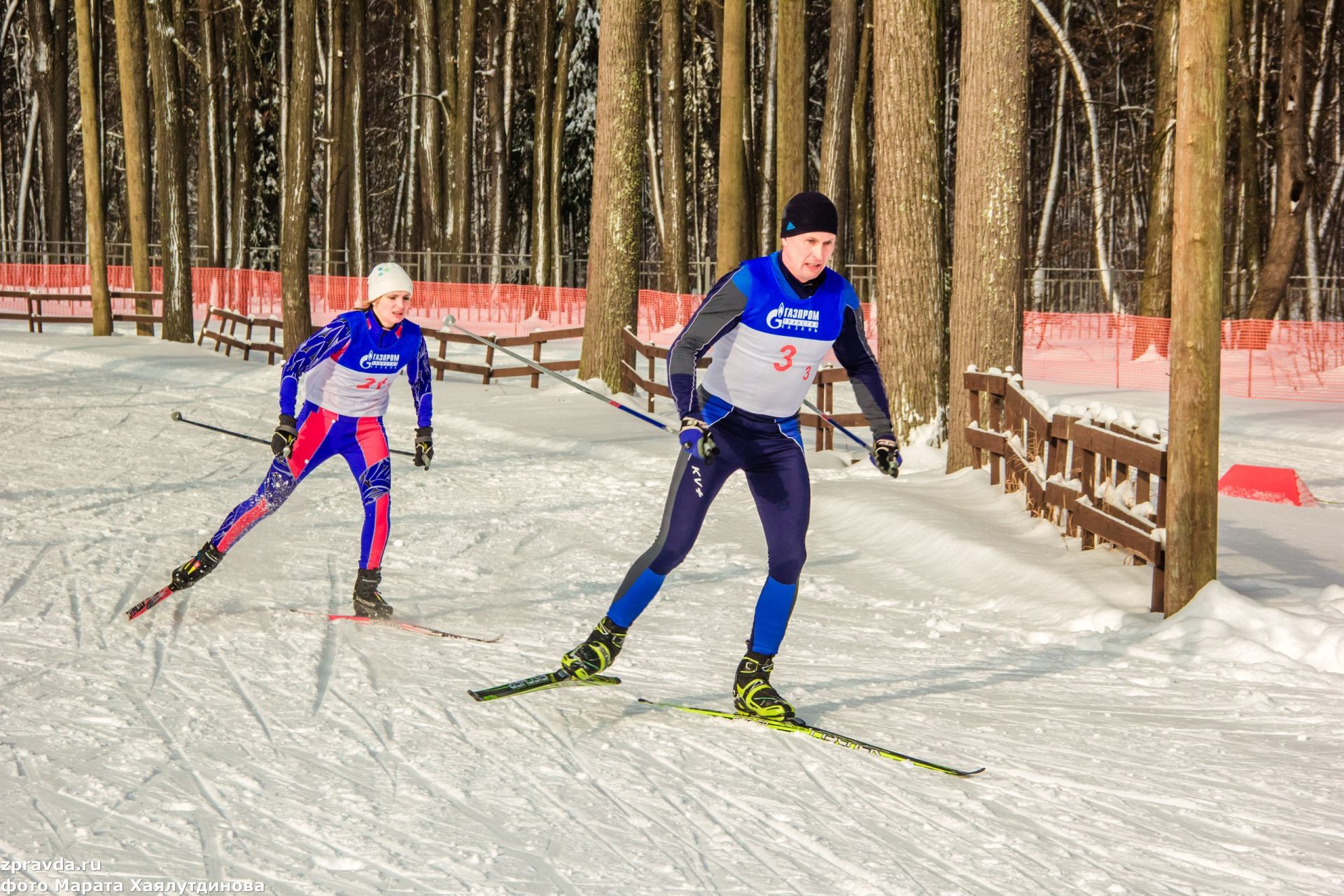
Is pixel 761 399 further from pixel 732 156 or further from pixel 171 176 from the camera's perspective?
pixel 171 176

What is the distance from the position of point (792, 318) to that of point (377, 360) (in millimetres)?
2800

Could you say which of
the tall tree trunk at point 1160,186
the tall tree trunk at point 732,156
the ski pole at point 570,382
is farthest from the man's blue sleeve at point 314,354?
the tall tree trunk at point 1160,186

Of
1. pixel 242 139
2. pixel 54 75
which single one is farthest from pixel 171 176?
pixel 54 75

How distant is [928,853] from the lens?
4234 millimetres

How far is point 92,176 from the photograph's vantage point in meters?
27.0

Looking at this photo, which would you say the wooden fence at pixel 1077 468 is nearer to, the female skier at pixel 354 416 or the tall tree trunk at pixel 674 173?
the female skier at pixel 354 416

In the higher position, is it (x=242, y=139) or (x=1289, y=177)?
(x=242, y=139)

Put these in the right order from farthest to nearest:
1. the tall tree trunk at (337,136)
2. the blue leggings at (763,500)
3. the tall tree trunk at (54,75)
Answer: the tall tree trunk at (54,75) → the tall tree trunk at (337,136) → the blue leggings at (763,500)

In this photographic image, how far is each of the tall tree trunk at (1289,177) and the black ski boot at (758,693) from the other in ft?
68.1

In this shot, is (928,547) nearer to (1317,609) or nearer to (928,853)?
(1317,609)

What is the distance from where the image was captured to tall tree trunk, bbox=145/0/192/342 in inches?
1053

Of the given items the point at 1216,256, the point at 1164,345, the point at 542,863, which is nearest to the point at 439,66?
the point at 1164,345

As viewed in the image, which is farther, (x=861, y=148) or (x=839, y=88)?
(x=861, y=148)

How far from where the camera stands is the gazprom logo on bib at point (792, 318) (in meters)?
5.38
